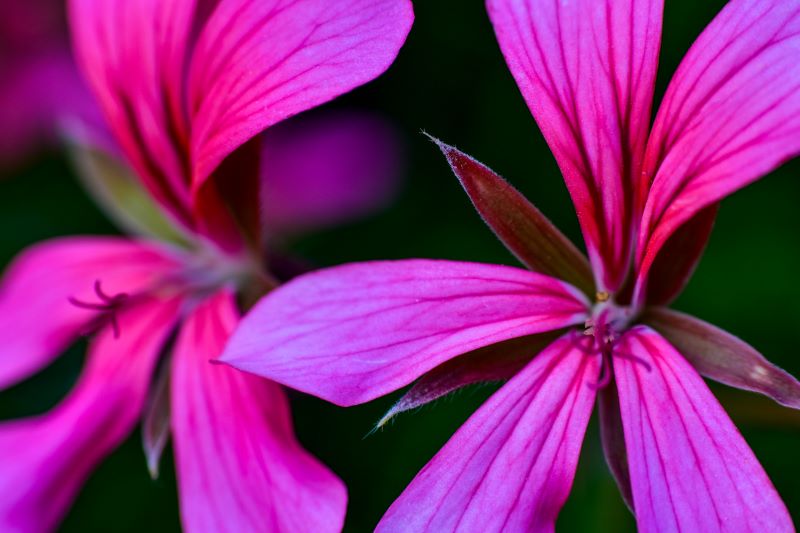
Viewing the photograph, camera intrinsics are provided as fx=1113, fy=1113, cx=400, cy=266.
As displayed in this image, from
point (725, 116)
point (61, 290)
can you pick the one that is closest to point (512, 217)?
point (725, 116)

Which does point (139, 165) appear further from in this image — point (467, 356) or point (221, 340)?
point (467, 356)

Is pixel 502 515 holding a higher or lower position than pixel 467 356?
lower

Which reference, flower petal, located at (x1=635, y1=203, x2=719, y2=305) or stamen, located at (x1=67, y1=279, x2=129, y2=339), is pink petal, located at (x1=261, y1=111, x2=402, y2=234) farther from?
flower petal, located at (x1=635, y1=203, x2=719, y2=305)

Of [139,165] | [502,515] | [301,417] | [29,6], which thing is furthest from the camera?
[29,6]

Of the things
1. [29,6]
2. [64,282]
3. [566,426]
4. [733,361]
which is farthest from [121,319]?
[29,6]

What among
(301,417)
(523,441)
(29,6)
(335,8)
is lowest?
(301,417)

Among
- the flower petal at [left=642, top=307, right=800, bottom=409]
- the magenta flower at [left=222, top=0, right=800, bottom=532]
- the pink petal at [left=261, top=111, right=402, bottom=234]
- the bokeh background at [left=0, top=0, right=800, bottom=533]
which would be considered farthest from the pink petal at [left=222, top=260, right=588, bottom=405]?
the pink petal at [left=261, top=111, right=402, bottom=234]

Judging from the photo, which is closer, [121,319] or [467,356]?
[467,356]
